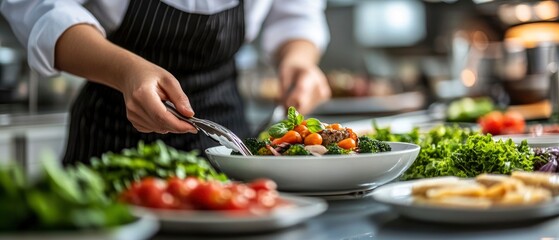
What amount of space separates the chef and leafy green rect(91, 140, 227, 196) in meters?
0.25

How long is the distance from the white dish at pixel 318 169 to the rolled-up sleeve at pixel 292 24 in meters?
1.41

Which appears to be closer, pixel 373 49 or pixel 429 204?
pixel 429 204

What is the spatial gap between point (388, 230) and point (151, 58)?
1.20 metres

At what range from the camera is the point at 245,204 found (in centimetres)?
88

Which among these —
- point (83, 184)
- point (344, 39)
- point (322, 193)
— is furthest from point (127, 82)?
point (344, 39)

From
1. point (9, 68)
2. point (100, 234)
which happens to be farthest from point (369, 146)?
point (9, 68)

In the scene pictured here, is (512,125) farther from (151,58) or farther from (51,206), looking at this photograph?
(51,206)

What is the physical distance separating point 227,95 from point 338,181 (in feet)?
3.88

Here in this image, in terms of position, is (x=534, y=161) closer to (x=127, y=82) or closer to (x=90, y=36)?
(x=127, y=82)

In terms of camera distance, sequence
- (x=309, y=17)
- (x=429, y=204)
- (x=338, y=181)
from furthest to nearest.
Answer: (x=309, y=17) < (x=338, y=181) < (x=429, y=204)

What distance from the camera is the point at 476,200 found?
3.20ft

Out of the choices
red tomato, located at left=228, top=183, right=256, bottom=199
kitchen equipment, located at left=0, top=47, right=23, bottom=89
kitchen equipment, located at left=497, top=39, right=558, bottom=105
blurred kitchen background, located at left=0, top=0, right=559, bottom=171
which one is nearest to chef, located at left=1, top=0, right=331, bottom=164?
red tomato, located at left=228, top=183, right=256, bottom=199

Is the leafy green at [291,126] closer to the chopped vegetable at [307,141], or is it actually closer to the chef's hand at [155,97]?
the chopped vegetable at [307,141]

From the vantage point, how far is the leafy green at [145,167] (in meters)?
0.99
